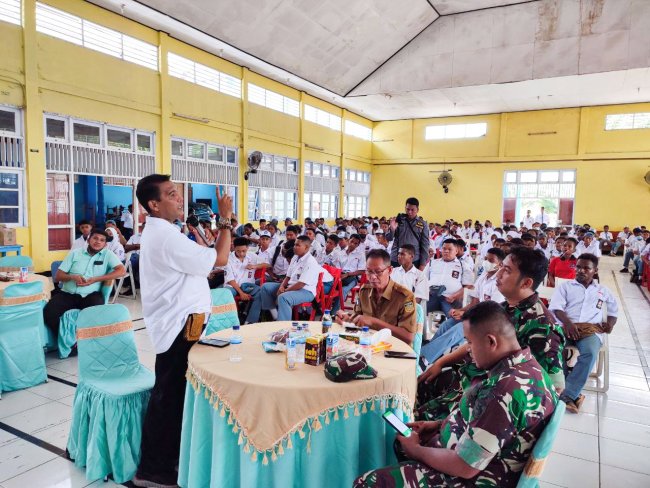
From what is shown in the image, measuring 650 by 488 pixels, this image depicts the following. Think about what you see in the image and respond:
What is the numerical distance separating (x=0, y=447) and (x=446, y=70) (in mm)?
12634

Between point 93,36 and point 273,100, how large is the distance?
19.3 feet

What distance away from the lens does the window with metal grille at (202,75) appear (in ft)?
34.2

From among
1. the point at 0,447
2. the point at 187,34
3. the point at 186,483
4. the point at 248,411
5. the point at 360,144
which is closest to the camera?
the point at 248,411

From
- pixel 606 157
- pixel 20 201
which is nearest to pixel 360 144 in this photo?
pixel 606 157

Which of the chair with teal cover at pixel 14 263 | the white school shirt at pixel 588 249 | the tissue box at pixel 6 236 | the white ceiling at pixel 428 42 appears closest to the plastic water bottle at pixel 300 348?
the chair with teal cover at pixel 14 263

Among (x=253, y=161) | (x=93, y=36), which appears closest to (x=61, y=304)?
(x=93, y=36)

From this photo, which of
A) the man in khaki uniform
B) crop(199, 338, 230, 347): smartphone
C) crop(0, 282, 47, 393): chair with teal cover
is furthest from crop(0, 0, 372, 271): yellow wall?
the man in khaki uniform

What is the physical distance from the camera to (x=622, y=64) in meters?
10.4

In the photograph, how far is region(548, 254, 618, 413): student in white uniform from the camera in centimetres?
364

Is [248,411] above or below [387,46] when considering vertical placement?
below

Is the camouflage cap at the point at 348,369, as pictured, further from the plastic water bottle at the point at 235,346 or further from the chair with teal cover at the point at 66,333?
the chair with teal cover at the point at 66,333

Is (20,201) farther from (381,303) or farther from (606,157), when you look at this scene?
(606,157)

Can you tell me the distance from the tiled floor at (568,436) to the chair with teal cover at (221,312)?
1.17m

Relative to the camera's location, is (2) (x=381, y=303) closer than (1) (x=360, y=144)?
Yes
